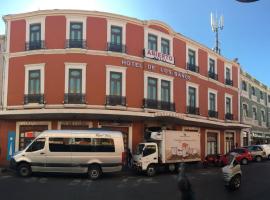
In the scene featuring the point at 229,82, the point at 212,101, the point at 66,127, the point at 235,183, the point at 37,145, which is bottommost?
the point at 235,183

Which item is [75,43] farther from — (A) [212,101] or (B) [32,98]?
(A) [212,101]

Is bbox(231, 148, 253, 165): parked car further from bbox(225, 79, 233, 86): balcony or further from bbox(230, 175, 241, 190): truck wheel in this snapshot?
bbox(230, 175, 241, 190): truck wheel

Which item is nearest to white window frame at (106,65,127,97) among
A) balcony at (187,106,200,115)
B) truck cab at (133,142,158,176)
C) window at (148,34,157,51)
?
window at (148,34,157,51)

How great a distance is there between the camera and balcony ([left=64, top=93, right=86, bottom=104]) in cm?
2614

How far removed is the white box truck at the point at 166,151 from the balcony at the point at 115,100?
153 inches

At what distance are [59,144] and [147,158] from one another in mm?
5621

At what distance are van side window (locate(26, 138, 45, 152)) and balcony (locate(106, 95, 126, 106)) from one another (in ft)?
24.2

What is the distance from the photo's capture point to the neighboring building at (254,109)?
148ft

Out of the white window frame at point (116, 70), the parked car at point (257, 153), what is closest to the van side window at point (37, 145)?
the white window frame at point (116, 70)

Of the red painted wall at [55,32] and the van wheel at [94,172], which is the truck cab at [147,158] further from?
the red painted wall at [55,32]

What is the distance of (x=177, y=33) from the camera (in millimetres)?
32406

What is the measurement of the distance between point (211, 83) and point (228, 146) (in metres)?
7.78

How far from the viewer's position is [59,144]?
2061 cm

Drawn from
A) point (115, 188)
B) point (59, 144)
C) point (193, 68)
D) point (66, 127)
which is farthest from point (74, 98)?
point (193, 68)
